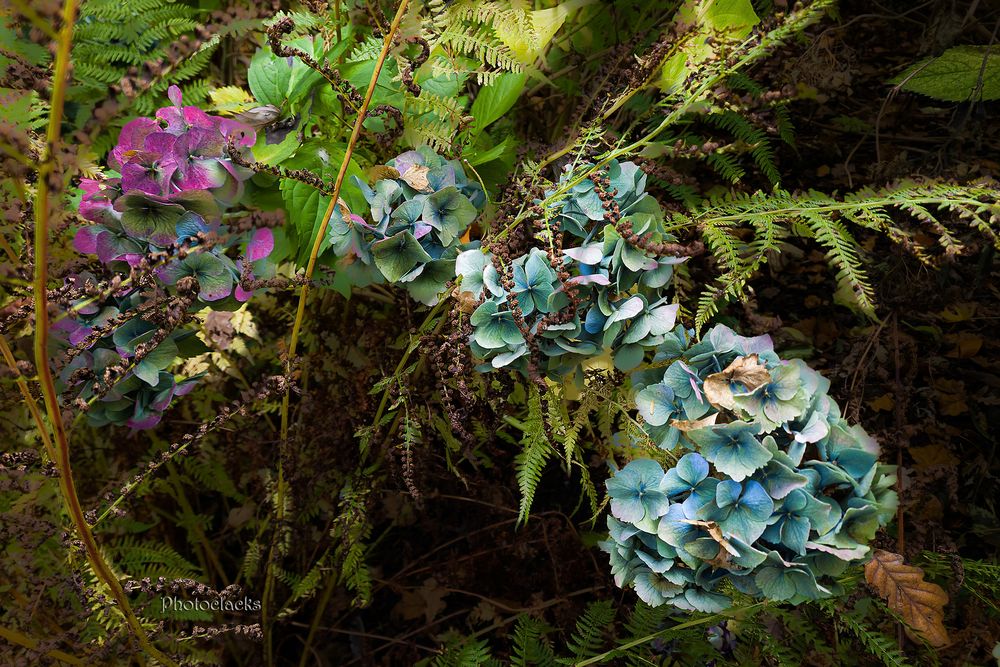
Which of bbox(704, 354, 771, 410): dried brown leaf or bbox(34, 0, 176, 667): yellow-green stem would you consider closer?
bbox(34, 0, 176, 667): yellow-green stem

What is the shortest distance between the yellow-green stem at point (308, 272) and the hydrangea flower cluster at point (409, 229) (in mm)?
43

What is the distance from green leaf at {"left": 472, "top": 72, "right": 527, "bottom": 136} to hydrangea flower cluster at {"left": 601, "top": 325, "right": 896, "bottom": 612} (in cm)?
41

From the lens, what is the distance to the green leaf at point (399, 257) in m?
0.85

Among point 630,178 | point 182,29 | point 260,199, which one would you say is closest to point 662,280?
point 630,178

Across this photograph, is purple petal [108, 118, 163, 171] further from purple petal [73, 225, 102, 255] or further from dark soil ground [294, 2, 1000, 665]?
dark soil ground [294, 2, 1000, 665]

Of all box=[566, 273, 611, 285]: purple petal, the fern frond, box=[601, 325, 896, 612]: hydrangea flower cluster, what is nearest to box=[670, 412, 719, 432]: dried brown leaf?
box=[601, 325, 896, 612]: hydrangea flower cluster

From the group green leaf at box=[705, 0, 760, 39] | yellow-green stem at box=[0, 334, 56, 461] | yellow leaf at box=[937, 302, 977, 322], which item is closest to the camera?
yellow-green stem at box=[0, 334, 56, 461]

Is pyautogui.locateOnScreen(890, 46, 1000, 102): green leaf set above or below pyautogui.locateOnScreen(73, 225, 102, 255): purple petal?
below

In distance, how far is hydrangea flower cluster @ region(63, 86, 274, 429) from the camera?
0.81m

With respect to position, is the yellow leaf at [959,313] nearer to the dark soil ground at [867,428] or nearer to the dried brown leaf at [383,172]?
the dark soil ground at [867,428]

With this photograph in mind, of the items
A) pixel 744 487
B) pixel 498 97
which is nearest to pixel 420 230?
pixel 498 97

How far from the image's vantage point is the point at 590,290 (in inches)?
32.4

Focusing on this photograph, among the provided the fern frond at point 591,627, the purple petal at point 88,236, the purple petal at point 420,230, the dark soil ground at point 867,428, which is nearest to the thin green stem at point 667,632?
the fern frond at point 591,627

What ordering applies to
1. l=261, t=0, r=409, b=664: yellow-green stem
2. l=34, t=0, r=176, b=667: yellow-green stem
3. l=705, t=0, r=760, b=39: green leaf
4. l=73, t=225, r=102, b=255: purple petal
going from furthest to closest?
1. l=705, t=0, r=760, b=39: green leaf
2. l=73, t=225, r=102, b=255: purple petal
3. l=261, t=0, r=409, b=664: yellow-green stem
4. l=34, t=0, r=176, b=667: yellow-green stem
